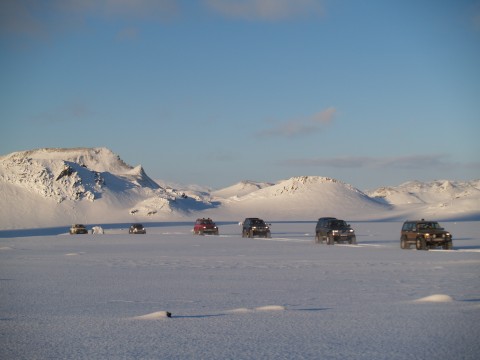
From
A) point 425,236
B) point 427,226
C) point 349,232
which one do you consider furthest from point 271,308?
point 349,232

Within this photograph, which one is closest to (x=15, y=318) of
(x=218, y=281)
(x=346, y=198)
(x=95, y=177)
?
(x=218, y=281)

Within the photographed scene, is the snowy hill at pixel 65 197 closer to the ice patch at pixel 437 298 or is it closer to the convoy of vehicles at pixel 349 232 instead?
the convoy of vehicles at pixel 349 232

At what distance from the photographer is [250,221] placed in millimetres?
55625

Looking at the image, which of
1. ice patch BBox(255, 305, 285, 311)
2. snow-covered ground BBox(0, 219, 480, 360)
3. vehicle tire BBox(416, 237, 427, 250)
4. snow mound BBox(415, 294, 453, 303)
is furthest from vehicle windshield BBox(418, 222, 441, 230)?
ice patch BBox(255, 305, 285, 311)

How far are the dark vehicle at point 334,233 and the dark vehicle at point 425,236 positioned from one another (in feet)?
21.6

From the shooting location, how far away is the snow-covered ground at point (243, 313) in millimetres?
9734

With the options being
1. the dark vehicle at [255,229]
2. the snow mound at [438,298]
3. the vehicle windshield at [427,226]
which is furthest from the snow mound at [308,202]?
the snow mound at [438,298]

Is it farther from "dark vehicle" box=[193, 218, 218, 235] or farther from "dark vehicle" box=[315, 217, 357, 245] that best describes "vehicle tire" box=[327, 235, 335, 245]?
"dark vehicle" box=[193, 218, 218, 235]

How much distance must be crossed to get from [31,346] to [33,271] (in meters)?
13.6

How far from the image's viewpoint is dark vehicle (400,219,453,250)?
3462 cm

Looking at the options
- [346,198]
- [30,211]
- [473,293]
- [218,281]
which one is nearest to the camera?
[473,293]

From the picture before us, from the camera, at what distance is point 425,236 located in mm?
34844

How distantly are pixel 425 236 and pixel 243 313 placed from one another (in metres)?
24.0

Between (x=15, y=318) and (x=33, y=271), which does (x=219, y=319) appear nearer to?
(x=15, y=318)
